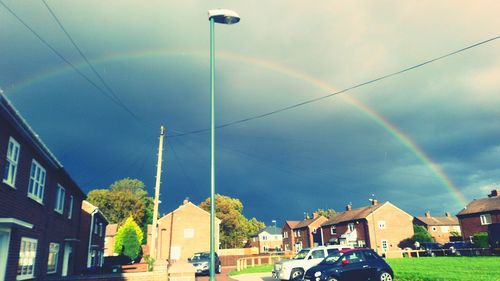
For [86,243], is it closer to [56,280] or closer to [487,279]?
[56,280]

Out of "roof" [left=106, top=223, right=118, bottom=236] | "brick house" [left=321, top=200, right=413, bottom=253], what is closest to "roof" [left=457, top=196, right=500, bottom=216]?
"brick house" [left=321, top=200, right=413, bottom=253]

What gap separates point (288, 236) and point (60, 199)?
2987 inches

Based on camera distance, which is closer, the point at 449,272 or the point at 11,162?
the point at 11,162

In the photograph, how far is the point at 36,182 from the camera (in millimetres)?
15469

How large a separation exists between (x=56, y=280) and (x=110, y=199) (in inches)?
2580

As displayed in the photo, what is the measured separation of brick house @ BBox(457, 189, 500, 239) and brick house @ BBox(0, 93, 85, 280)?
5593cm

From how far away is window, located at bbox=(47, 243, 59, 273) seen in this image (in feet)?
60.2

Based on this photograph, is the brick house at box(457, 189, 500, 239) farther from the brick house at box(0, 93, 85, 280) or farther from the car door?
the brick house at box(0, 93, 85, 280)

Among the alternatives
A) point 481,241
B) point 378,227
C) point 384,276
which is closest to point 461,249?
point 481,241

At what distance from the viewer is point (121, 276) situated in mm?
13938

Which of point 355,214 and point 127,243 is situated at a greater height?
point 355,214

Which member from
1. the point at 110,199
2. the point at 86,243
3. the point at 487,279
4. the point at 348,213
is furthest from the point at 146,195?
the point at 487,279

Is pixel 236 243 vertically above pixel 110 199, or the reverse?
pixel 110 199

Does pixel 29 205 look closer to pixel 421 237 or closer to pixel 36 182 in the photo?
pixel 36 182
